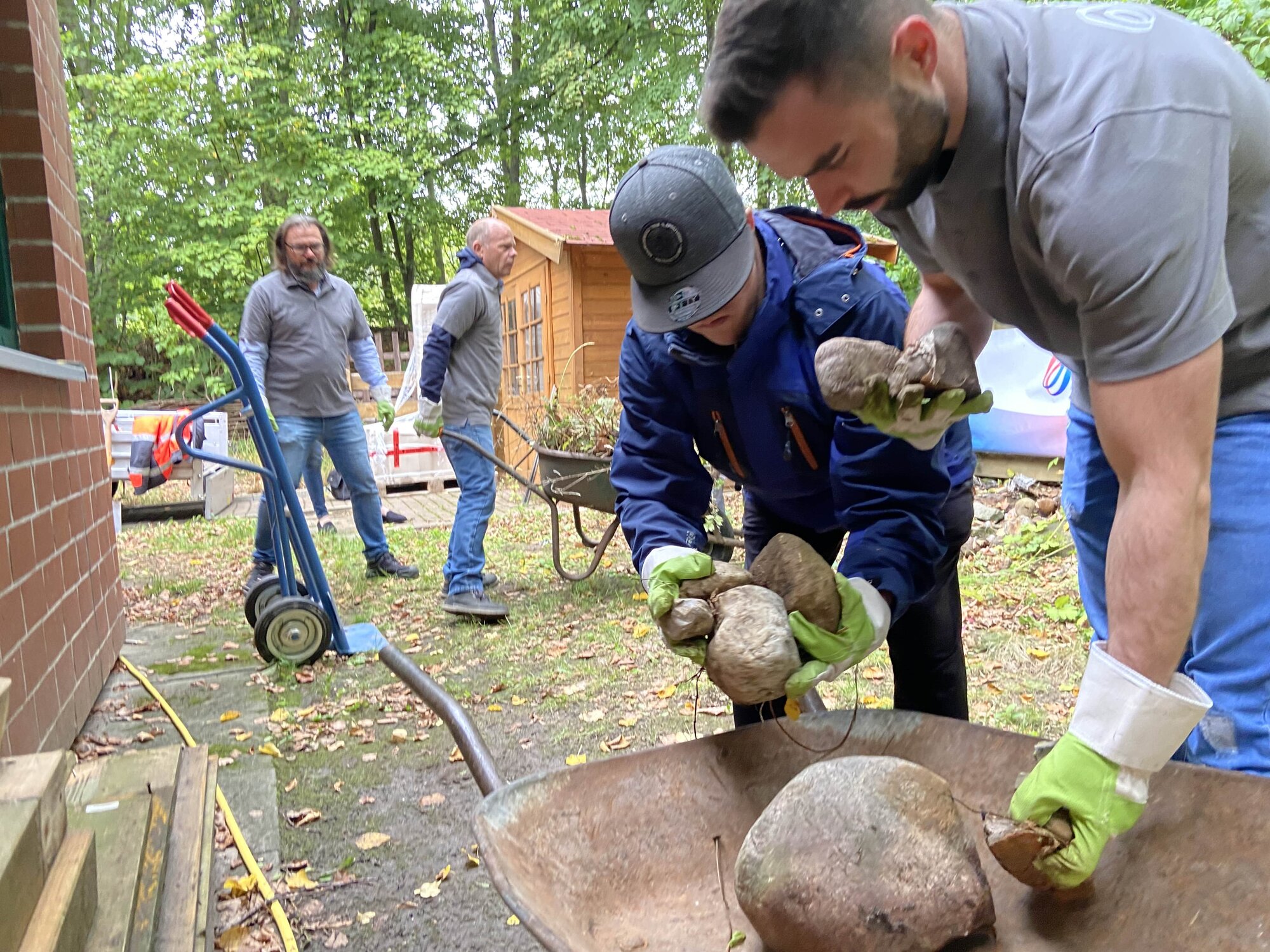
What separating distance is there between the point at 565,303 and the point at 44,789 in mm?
7685

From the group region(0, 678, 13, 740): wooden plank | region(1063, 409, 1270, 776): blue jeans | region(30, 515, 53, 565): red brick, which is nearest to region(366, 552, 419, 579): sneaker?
region(30, 515, 53, 565): red brick

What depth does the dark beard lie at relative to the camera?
1092 mm

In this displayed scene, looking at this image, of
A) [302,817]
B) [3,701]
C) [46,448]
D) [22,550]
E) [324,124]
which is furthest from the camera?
[324,124]

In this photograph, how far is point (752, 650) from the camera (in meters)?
1.27

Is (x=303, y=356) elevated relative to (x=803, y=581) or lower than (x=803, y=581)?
elevated

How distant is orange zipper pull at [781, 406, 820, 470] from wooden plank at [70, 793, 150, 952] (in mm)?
1445

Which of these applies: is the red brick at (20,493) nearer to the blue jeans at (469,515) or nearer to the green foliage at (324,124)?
the blue jeans at (469,515)

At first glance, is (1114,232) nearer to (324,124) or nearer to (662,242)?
(662,242)

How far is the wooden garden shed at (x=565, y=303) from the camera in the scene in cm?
848

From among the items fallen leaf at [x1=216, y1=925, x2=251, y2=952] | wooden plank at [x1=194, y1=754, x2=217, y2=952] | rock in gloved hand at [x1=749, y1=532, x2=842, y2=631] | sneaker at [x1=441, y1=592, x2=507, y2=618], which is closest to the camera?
rock in gloved hand at [x1=749, y1=532, x2=842, y2=631]

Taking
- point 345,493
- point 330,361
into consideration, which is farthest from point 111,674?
point 345,493

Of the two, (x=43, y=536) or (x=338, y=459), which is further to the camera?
(x=338, y=459)

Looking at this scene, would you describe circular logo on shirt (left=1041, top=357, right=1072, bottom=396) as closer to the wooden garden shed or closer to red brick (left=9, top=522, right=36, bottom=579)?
the wooden garden shed

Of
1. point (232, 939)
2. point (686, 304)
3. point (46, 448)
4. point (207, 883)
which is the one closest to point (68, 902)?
point (207, 883)
